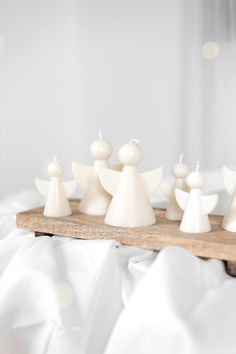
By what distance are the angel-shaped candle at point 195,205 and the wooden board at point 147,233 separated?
0.5 inches

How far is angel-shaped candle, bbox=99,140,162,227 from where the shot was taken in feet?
2.27

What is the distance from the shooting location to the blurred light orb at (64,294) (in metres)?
0.51

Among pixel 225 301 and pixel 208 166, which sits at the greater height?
pixel 225 301

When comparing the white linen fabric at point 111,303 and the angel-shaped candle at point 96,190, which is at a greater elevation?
the angel-shaped candle at point 96,190

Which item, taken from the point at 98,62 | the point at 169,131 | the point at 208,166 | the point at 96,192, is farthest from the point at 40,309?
Result: the point at 98,62

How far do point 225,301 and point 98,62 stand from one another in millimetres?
1927

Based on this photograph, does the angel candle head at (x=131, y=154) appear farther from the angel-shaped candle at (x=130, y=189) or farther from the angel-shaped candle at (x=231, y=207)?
the angel-shaped candle at (x=231, y=207)

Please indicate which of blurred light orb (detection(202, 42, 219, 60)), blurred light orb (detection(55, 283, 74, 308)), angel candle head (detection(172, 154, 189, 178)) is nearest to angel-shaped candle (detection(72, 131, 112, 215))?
Answer: angel candle head (detection(172, 154, 189, 178))

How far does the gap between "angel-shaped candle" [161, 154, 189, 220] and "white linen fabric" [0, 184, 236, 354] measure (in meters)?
0.14

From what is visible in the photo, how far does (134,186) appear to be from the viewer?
71 centimetres

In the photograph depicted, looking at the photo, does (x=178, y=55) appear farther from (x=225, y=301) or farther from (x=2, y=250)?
(x=225, y=301)

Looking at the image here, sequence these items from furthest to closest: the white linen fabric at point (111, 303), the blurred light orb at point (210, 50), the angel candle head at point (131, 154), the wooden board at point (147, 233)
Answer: the blurred light orb at point (210, 50) → the angel candle head at point (131, 154) → the wooden board at point (147, 233) → the white linen fabric at point (111, 303)

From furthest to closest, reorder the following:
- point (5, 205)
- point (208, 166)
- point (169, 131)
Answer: point (169, 131)
point (208, 166)
point (5, 205)

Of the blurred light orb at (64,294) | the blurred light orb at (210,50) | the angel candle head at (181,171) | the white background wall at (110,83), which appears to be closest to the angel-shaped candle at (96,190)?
the angel candle head at (181,171)
